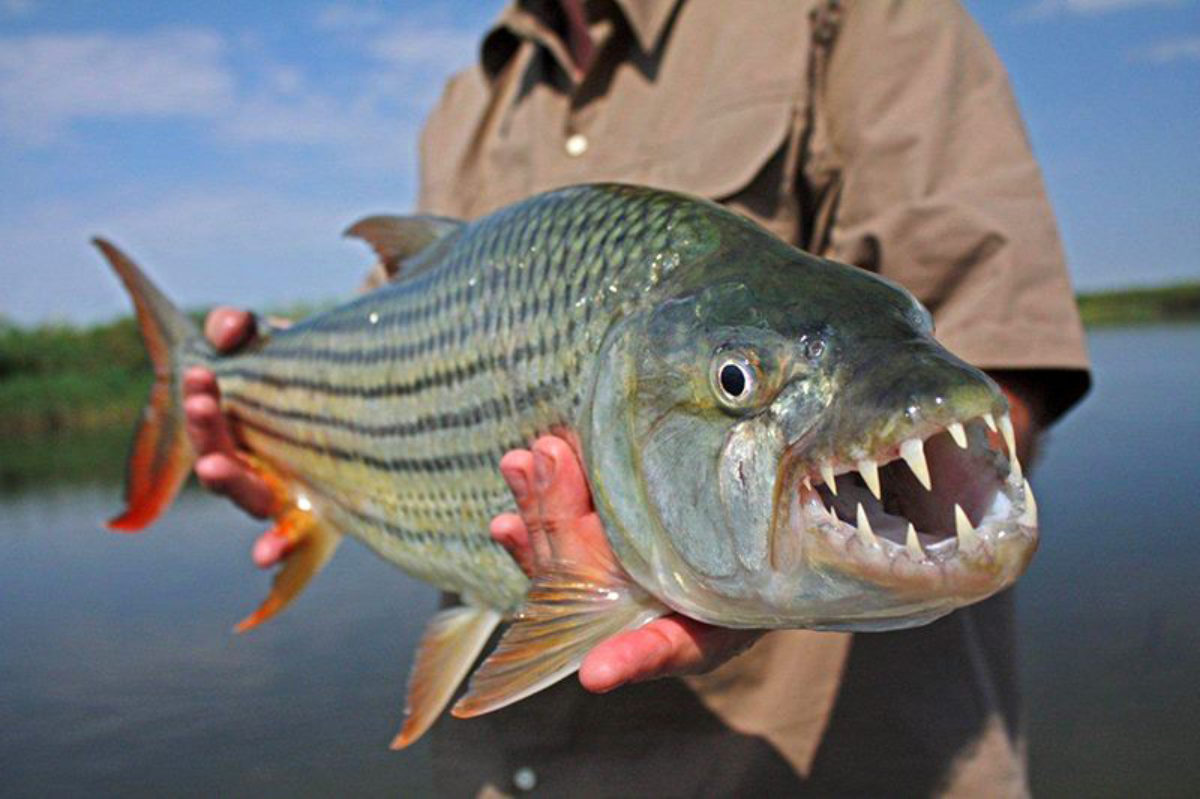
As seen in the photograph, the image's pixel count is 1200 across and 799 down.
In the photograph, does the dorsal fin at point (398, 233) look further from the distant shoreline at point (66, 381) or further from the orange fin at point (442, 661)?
the distant shoreline at point (66, 381)

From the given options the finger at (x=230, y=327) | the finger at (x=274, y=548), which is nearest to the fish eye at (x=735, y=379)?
the finger at (x=274, y=548)

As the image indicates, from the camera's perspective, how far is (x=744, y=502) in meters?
1.54

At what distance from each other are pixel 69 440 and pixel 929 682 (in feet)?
69.0

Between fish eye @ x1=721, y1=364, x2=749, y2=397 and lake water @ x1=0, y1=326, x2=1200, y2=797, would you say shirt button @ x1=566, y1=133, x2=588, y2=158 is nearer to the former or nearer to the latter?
fish eye @ x1=721, y1=364, x2=749, y2=397

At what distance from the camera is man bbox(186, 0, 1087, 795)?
2418 mm

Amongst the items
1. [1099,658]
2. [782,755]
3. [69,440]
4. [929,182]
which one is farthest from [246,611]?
[69,440]

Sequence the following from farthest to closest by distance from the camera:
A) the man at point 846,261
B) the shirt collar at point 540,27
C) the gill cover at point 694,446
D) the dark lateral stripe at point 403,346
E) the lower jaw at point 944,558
A: the shirt collar at point 540,27 → the man at point 846,261 → the dark lateral stripe at point 403,346 → the gill cover at point 694,446 → the lower jaw at point 944,558

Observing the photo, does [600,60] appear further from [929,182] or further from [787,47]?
[929,182]

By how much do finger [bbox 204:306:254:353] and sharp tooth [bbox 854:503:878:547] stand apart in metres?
2.17

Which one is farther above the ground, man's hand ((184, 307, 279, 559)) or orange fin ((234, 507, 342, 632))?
man's hand ((184, 307, 279, 559))

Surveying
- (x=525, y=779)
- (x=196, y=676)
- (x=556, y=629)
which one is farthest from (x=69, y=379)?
(x=556, y=629)

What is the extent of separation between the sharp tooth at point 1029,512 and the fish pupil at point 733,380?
0.41 m

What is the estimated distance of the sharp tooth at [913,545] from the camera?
4.50 ft

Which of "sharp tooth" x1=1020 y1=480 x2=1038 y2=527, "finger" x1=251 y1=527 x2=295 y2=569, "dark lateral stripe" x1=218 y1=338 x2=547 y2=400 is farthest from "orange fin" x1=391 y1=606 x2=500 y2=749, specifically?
"sharp tooth" x1=1020 y1=480 x2=1038 y2=527
